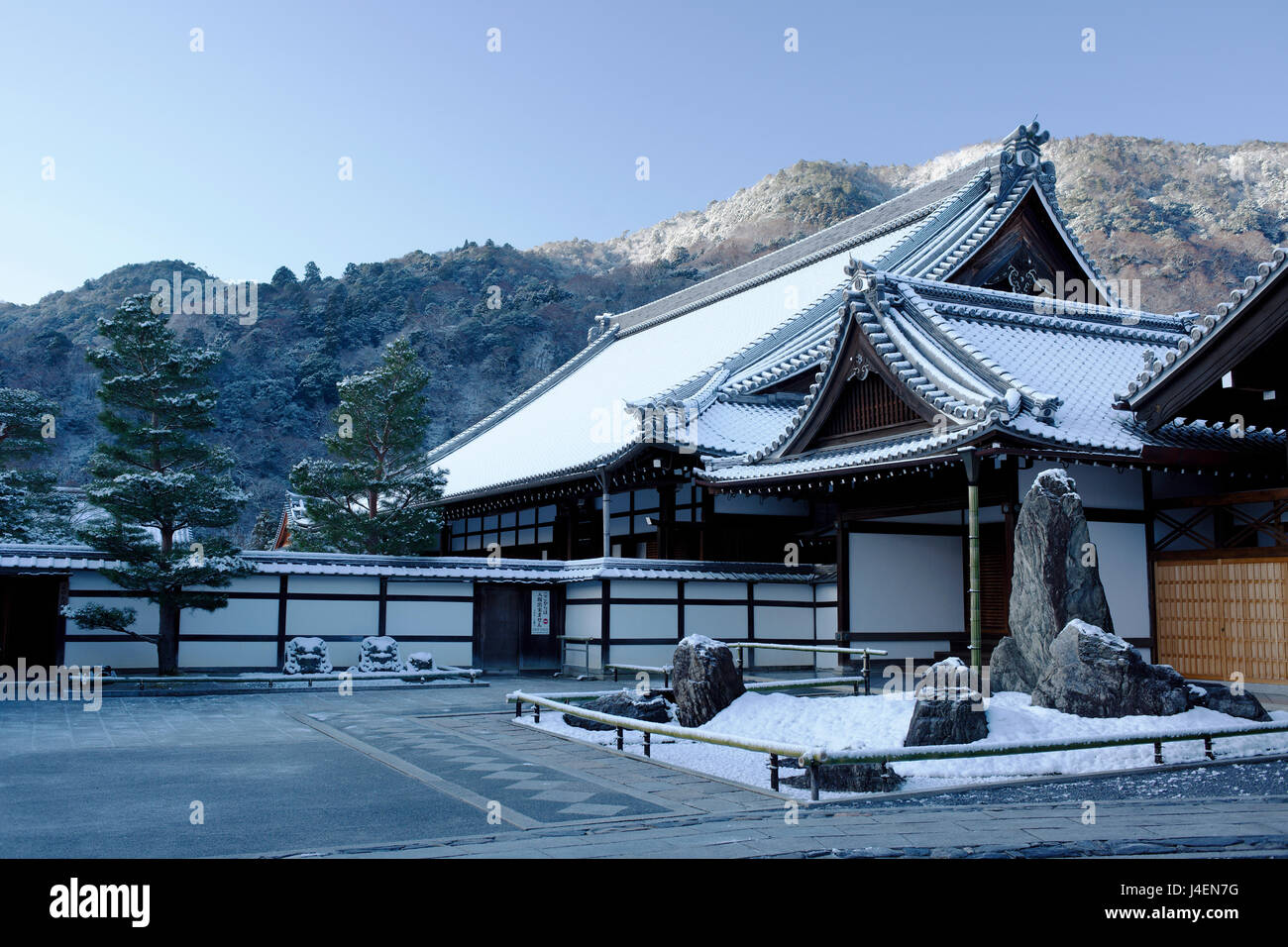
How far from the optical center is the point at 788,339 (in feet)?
89.1

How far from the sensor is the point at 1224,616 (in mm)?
15547

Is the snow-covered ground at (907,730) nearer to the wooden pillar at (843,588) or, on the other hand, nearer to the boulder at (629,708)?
the boulder at (629,708)

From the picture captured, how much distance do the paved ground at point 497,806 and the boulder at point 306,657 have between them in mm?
7448

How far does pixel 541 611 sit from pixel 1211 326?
1594 cm

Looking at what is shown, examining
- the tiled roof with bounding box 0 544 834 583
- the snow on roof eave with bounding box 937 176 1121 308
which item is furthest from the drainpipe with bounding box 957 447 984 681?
the snow on roof eave with bounding box 937 176 1121 308

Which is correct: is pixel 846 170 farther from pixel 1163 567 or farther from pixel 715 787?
pixel 715 787

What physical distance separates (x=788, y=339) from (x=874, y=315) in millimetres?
9018

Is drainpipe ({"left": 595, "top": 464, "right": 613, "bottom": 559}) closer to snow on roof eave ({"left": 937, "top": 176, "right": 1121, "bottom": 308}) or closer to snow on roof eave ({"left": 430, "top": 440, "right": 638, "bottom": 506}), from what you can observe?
snow on roof eave ({"left": 430, "top": 440, "right": 638, "bottom": 506})

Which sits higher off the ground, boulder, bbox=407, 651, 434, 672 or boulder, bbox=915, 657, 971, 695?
boulder, bbox=915, 657, 971, 695

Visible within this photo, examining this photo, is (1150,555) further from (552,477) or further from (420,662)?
(420,662)

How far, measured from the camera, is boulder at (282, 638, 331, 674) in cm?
2058

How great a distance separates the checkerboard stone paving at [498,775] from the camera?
8352 millimetres

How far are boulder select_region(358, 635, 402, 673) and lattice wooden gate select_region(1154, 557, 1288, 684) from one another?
14.6 meters

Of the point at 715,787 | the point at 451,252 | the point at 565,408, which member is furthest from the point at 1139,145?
the point at 715,787
